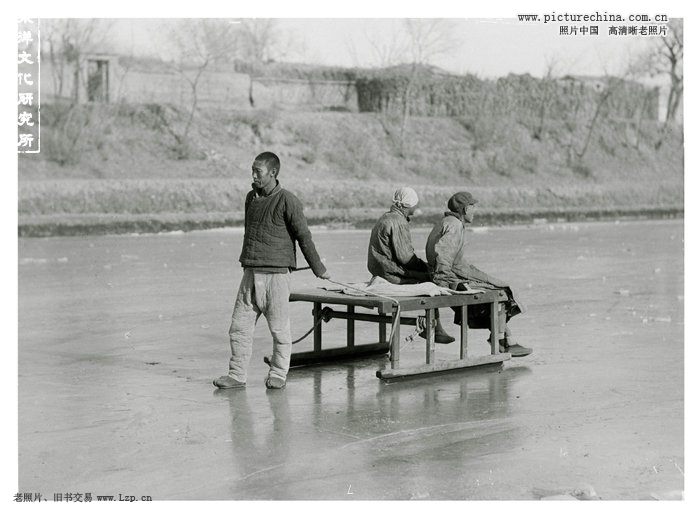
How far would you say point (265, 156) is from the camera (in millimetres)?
8414

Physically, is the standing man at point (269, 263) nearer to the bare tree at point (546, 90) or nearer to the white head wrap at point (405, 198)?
the white head wrap at point (405, 198)

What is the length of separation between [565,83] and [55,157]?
3723 cm

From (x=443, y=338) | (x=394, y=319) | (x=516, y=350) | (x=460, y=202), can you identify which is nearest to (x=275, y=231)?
(x=394, y=319)

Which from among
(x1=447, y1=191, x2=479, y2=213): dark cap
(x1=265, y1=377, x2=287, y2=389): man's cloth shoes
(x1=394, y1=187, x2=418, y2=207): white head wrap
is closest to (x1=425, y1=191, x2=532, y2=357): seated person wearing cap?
(x1=447, y1=191, x2=479, y2=213): dark cap

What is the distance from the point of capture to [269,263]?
8.41 metres

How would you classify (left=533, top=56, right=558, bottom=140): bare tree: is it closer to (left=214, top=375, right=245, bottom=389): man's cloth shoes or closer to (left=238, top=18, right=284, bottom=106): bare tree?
(left=238, top=18, right=284, bottom=106): bare tree

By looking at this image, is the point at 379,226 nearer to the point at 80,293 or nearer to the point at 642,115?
the point at 80,293

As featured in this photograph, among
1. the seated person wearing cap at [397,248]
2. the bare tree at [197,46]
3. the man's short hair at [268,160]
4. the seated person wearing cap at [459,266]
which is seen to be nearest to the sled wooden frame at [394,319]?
the seated person wearing cap at [459,266]

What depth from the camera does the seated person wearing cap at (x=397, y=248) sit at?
959cm

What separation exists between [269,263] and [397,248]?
1.63 m

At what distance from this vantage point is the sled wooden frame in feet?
28.8

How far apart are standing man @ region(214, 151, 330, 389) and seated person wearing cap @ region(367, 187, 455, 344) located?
3.92 ft

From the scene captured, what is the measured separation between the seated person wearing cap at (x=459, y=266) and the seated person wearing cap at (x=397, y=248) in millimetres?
162

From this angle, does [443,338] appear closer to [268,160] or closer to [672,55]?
Result: [268,160]
